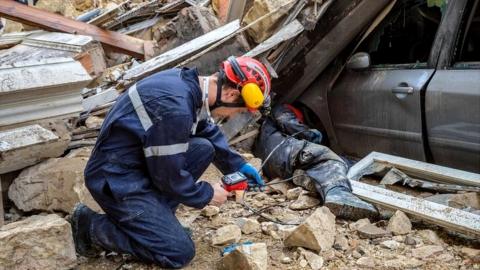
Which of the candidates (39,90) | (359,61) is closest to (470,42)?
(359,61)

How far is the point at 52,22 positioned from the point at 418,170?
12.9 ft

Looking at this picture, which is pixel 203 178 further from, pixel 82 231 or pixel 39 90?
pixel 39 90

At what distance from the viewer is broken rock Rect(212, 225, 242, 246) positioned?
Answer: 9.43 feet

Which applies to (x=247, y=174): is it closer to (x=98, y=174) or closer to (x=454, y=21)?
(x=98, y=174)

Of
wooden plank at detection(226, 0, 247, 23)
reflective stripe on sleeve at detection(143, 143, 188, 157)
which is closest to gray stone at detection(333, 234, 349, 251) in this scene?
reflective stripe on sleeve at detection(143, 143, 188, 157)

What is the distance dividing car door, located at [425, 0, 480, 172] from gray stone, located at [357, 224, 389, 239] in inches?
37.9

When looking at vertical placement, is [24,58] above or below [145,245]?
above

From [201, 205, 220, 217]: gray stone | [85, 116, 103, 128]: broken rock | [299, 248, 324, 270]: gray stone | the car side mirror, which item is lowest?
[299, 248, 324, 270]: gray stone

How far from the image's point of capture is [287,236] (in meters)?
2.76

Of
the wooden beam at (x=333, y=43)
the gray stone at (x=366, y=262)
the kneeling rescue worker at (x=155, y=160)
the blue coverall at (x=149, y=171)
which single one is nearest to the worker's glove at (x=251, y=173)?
the kneeling rescue worker at (x=155, y=160)

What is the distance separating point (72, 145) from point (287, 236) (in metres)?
2.00

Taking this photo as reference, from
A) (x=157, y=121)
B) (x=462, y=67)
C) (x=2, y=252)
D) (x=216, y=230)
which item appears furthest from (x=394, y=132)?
(x=2, y=252)

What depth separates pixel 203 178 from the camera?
13.5ft

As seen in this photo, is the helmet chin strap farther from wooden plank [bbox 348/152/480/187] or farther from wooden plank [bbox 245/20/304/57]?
wooden plank [bbox 245/20/304/57]
